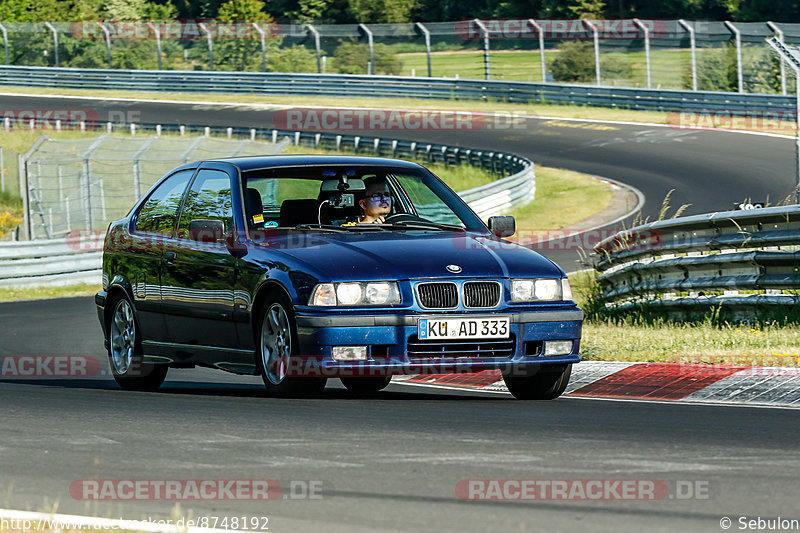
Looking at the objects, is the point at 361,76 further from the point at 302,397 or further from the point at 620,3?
the point at 302,397

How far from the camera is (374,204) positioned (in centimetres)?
930

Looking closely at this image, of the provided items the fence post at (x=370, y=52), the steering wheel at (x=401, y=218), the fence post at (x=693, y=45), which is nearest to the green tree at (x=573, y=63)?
the fence post at (x=370, y=52)

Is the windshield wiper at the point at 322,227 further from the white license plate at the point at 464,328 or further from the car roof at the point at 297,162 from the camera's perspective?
the white license plate at the point at 464,328

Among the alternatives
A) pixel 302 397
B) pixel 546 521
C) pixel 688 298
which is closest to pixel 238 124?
pixel 688 298

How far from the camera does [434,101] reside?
48000 millimetres

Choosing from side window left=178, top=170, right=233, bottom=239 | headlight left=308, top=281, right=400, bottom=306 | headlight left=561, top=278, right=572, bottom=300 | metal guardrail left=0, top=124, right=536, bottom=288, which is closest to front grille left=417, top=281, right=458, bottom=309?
headlight left=308, top=281, right=400, bottom=306

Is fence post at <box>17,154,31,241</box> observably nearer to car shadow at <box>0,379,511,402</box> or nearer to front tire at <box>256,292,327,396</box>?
car shadow at <box>0,379,511,402</box>

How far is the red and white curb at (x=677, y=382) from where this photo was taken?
8406 mm

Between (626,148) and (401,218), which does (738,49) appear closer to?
(626,148)

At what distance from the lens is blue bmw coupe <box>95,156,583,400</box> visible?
8.11 meters

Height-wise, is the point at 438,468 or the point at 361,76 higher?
the point at 438,468

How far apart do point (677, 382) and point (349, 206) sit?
2.47m

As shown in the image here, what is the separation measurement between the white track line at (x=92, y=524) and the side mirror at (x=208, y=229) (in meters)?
3.95

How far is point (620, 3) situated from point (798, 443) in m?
71.4
